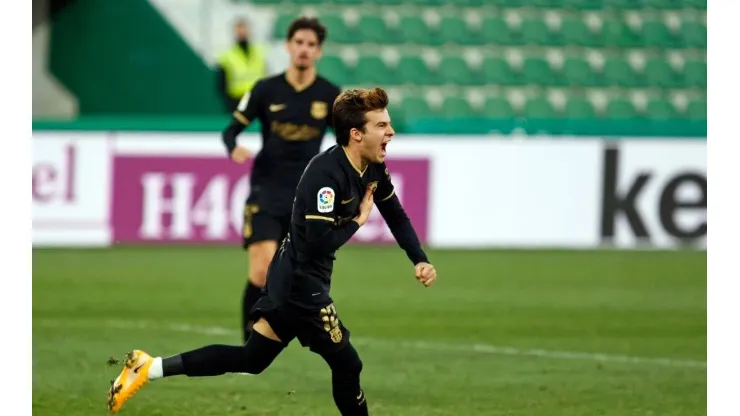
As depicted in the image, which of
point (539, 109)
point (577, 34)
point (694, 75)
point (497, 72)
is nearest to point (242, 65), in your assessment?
point (497, 72)

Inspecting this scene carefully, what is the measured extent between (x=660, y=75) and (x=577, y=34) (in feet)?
4.51

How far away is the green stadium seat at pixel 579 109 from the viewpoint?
1948 cm

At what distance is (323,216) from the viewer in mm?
5906

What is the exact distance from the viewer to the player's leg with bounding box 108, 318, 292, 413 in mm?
6203

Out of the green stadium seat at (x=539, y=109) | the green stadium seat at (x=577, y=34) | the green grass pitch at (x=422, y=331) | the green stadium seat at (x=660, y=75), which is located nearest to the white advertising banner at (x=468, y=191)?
the green grass pitch at (x=422, y=331)

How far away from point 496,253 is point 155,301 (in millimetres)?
5094

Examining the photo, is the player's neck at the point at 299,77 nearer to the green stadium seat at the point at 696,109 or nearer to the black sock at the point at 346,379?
the black sock at the point at 346,379

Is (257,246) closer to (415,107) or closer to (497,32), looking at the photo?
(415,107)

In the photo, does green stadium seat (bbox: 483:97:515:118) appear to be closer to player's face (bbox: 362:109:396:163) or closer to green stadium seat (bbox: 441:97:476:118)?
green stadium seat (bbox: 441:97:476:118)

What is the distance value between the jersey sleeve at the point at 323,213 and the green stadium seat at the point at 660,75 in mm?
15013

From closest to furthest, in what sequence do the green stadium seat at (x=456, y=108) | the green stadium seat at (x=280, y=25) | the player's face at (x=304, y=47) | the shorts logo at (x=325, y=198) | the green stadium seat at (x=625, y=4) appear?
1. the shorts logo at (x=325, y=198)
2. the player's face at (x=304, y=47)
3. the green stadium seat at (x=456, y=108)
4. the green stadium seat at (x=280, y=25)
5. the green stadium seat at (x=625, y=4)

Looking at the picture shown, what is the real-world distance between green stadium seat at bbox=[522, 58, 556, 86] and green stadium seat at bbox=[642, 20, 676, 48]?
5.59 feet

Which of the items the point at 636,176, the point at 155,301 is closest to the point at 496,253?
the point at 636,176
